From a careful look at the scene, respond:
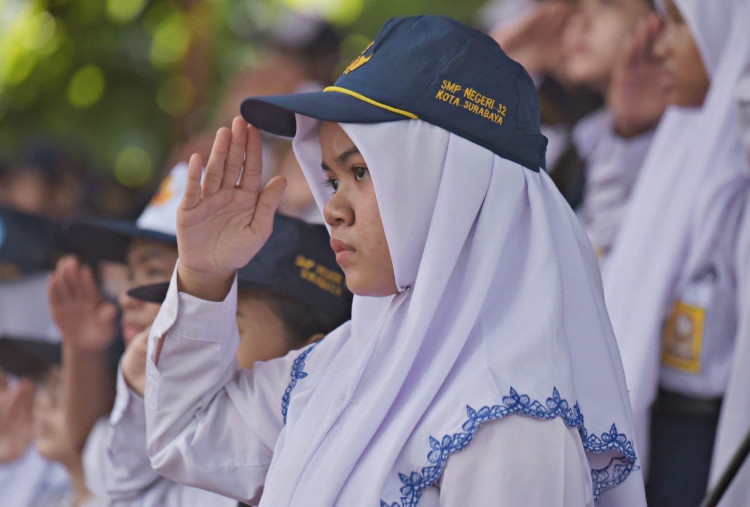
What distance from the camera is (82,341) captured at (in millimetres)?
3404

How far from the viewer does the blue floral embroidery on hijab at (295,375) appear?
2133 millimetres

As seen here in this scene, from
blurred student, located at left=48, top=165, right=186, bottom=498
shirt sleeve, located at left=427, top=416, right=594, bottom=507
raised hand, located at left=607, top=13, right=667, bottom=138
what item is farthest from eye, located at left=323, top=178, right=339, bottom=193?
raised hand, located at left=607, top=13, right=667, bottom=138

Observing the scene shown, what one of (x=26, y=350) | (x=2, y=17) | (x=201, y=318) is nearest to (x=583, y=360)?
(x=201, y=318)

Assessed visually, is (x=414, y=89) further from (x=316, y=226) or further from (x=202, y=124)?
(x=202, y=124)

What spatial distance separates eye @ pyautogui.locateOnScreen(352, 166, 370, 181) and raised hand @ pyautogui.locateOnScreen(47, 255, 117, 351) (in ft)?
5.16

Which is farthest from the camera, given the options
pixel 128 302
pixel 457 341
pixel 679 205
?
pixel 679 205

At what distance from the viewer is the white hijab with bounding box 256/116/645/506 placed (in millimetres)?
1739

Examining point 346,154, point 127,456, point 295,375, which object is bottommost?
point 127,456

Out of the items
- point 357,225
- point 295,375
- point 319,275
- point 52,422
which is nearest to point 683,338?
point 319,275

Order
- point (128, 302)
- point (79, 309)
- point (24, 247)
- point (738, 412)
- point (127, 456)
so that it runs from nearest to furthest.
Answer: point (127, 456) → point (738, 412) → point (128, 302) → point (79, 309) → point (24, 247)

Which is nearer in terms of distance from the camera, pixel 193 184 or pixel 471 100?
pixel 471 100

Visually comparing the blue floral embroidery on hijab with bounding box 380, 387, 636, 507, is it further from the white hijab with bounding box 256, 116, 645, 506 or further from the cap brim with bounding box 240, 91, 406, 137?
the cap brim with bounding box 240, 91, 406, 137

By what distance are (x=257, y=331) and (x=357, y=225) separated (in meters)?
0.87

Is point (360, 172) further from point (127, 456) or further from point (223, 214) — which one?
point (127, 456)
